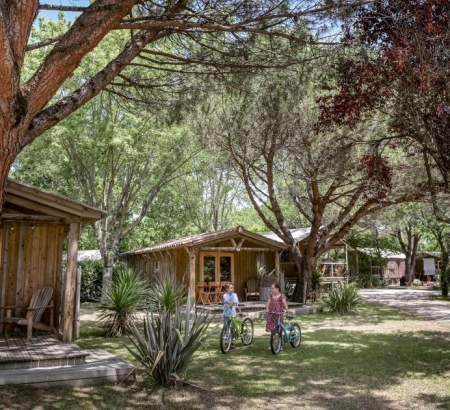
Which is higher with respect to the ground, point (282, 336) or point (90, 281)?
point (90, 281)

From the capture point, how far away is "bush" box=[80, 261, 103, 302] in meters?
23.9

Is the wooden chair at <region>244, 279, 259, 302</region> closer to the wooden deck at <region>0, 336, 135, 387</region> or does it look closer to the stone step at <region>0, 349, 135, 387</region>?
the wooden deck at <region>0, 336, 135, 387</region>

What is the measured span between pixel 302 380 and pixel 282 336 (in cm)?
226

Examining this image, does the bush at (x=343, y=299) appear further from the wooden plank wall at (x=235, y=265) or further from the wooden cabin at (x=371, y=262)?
the wooden cabin at (x=371, y=262)

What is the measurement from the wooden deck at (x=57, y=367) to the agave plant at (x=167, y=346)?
0.58 meters

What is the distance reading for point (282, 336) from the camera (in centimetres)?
922

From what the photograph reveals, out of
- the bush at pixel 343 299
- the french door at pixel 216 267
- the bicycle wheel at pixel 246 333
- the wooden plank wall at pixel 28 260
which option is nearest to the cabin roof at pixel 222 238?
the french door at pixel 216 267

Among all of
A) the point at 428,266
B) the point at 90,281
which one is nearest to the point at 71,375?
the point at 90,281

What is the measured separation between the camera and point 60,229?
34.7 feet

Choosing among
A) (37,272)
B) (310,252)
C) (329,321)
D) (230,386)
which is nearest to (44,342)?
(37,272)

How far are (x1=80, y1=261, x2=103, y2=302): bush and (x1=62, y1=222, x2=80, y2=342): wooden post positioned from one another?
15.1m

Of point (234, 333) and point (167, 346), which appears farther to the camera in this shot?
point (234, 333)

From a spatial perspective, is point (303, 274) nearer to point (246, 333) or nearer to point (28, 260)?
point (246, 333)

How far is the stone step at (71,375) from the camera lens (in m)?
6.21
